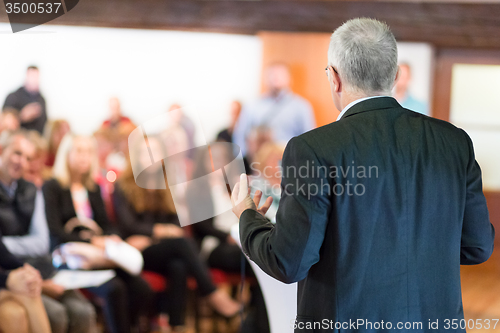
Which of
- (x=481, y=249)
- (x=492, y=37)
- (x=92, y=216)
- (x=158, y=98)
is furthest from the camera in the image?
(x=158, y=98)

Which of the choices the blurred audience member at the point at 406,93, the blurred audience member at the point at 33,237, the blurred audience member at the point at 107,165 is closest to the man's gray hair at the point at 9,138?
the blurred audience member at the point at 33,237

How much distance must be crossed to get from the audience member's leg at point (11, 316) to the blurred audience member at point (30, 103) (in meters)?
1.54

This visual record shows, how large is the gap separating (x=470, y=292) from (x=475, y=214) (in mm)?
2831

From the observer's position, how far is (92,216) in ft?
8.30

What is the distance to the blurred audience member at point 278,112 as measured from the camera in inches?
134

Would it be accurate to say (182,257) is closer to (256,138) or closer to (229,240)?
(229,240)

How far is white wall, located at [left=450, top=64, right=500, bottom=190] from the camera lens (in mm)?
3594

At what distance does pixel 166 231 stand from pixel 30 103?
1674 mm

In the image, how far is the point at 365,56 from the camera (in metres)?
0.87

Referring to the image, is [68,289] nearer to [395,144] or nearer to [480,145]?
[395,144]

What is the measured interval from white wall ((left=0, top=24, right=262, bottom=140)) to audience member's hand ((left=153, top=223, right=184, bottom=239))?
111 cm

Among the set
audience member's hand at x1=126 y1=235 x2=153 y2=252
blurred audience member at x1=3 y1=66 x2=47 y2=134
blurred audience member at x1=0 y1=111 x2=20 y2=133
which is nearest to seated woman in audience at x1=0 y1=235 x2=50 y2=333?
audience member's hand at x1=126 y1=235 x2=153 y2=252

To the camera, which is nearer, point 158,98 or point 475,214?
point 475,214

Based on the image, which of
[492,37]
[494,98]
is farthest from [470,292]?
[492,37]
